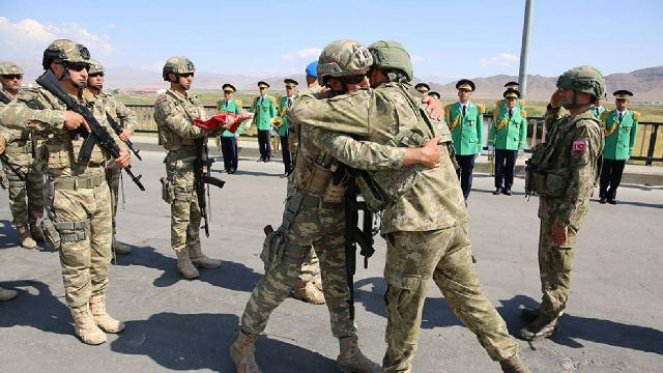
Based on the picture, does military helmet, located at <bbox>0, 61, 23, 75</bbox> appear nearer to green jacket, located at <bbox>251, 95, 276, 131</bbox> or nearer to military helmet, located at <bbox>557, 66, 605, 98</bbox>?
military helmet, located at <bbox>557, 66, 605, 98</bbox>

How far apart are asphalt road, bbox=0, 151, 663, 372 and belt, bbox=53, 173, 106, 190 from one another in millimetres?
1069

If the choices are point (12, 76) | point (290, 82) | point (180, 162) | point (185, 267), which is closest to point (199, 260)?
point (185, 267)

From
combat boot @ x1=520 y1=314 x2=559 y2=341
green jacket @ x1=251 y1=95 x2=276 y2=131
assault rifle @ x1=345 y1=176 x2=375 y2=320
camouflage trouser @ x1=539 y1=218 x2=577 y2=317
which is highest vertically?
green jacket @ x1=251 y1=95 x2=276 y2=131

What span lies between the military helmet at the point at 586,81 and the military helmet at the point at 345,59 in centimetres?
160

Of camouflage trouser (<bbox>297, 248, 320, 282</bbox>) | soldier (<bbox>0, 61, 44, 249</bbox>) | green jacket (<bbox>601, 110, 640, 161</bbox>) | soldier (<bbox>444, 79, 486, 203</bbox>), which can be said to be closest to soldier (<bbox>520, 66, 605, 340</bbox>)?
camouflage trouser (<bbox>297, 248, 320, 282</bbox>)

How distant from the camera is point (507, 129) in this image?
8.48 m

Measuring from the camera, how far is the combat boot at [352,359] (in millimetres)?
2916

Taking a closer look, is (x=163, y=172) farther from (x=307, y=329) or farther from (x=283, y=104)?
(x=307, y=329)

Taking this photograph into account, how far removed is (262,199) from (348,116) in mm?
5612

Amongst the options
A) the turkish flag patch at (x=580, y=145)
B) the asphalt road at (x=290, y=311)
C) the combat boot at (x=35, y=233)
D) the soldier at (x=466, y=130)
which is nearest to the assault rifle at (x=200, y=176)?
the asphalt road at (x=290, y=311)

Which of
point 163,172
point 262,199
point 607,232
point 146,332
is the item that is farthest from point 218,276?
point 163,172

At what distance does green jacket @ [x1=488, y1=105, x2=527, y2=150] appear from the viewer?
847cm

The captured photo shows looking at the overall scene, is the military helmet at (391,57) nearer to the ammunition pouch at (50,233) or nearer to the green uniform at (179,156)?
the green uniform at (179,156)

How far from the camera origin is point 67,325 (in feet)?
11.4
